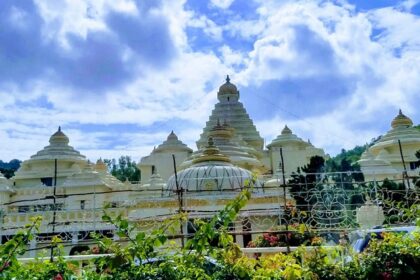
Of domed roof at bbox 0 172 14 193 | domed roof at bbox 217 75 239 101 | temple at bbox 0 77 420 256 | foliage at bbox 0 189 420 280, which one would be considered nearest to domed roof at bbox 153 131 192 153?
temple at bbox 0 77 420 256

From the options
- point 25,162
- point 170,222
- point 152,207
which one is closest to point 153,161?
point 25,162

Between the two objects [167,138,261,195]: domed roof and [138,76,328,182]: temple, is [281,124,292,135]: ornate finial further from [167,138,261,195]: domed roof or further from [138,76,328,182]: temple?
[167,138,261,195]: domed roof

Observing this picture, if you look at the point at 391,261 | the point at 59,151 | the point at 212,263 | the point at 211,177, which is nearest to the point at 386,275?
the point at 391,261

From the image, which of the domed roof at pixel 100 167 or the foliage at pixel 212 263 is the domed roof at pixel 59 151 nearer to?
the domed roof at pixel 100 167

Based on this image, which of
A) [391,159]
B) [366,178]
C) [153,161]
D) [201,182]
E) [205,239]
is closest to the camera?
[205,239]

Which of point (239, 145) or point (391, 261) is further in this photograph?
point (239, 145)

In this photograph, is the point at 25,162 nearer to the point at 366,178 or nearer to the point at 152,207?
the point at 152,207

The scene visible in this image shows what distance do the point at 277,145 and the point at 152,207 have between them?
764 inches

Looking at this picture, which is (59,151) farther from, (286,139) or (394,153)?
(394,153)

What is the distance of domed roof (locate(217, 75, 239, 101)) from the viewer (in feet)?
129

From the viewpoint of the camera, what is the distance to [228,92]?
39.6 meters

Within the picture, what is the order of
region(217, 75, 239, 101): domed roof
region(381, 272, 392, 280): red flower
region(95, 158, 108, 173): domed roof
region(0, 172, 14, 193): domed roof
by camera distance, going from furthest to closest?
1. region(217, 75, 239, 101): domed roof
2. region(95, 158, 108, 173): domed roof
3. region(0, 172, 14, 193): domed roof
4. region(381, 272, 392, 280): red flower

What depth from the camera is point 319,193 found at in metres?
11.0

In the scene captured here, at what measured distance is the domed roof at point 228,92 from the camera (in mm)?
39438
